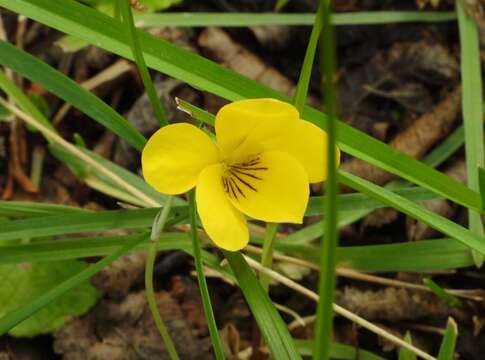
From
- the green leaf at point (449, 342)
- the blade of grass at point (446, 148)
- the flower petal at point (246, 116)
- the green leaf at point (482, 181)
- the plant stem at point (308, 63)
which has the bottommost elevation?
the green leaf at point (449, 342)

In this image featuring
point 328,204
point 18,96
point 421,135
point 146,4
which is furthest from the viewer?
point 421,135

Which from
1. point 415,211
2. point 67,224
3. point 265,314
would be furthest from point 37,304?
point 415,211

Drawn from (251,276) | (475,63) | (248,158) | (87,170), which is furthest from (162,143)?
(475,63)

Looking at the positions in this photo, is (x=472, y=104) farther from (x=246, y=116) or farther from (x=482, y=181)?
(x=246, y=116)

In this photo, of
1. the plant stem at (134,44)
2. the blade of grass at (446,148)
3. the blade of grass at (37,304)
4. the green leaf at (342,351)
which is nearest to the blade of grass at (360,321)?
the green leaf at (342,351)

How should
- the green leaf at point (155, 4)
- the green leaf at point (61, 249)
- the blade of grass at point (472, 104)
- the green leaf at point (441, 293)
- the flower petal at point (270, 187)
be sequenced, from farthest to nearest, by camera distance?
the green leaf at point (155, 4) < the blade of grass at point (472, 104) < the green leaf at point (441, 293) < the green leaf at point (61, 249) < the flower petal at point (270, 187)

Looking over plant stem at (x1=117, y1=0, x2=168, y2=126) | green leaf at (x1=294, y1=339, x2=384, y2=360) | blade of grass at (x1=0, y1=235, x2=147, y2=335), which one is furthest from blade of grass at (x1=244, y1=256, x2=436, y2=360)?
plant stem at (x1=117, y1=0, x2=168, y2=126)

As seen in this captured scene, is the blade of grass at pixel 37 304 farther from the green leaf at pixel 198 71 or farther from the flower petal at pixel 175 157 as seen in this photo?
the green leaf at pixel 198 71
